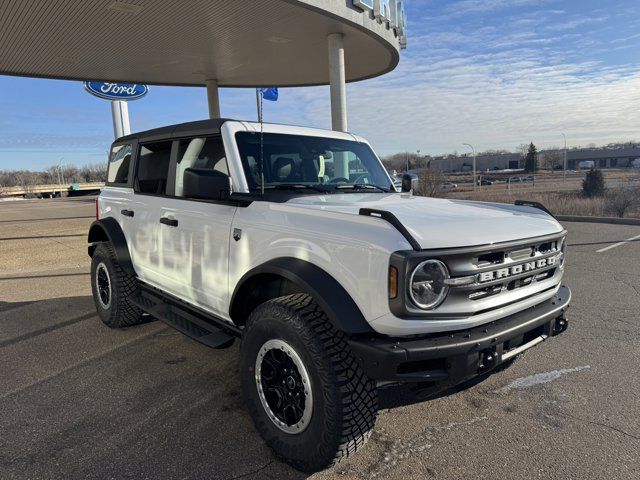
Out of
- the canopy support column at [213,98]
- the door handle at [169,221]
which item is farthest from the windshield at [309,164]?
the canopy support column at [213,98]

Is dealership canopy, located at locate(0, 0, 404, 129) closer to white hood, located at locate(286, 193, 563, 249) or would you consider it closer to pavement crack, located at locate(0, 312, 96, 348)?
pavement crack, located at locate(0, 312, 96, 348)

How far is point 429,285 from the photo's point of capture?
227 cm

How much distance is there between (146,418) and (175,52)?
12.7 m

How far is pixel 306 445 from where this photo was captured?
2.47 m

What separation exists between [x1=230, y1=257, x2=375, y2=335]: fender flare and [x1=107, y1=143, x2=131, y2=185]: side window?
2.94 meters

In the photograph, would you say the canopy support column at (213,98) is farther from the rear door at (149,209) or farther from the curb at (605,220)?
the rear door at (149,209)

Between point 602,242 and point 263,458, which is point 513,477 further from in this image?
point 602,242

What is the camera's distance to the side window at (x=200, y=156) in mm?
3449

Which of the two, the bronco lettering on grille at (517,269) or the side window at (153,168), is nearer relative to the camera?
the bronco lettering on grille at (517,269)

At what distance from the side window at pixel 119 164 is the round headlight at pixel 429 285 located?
3667 mm

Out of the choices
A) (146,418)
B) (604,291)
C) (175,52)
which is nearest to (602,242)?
(604,291)

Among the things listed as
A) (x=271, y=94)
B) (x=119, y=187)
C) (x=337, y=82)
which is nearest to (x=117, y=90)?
(x=271, y=94)

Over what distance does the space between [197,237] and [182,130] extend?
1.03m

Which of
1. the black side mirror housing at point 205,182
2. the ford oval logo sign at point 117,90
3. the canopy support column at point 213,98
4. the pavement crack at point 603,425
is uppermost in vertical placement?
the ford oval logo sign at point 117,90
